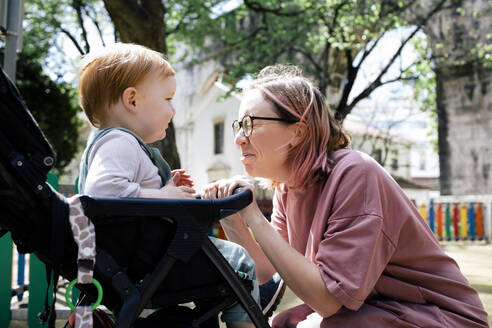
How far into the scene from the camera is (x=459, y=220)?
43.3 feet

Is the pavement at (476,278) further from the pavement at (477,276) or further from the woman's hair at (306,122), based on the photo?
the woman's hair at (306,122)

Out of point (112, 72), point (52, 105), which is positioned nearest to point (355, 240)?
point (112, 72)

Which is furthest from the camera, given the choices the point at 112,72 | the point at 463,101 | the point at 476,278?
the point at 463,101

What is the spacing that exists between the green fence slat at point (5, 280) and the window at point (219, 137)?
22005mm

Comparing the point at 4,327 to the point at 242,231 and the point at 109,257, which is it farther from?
the point at 109,257

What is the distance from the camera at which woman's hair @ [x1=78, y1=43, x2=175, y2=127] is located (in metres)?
1.96

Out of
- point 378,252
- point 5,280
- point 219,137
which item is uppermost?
point 378,252

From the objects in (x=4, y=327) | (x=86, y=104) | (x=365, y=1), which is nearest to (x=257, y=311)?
(x=86, y=104)

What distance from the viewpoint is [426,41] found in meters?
15.9

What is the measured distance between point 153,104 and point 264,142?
49 centimetres

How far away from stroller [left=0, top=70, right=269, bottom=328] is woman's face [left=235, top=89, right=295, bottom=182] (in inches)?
18.9

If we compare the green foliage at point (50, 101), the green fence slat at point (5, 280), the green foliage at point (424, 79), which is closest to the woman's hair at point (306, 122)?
the green fence slat at point (5, 280)

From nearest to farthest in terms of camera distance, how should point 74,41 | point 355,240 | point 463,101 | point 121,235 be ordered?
point 121,235
point 355,240
point 74,41
point 463,101

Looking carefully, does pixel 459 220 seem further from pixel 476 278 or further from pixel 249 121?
pixel 249 121
